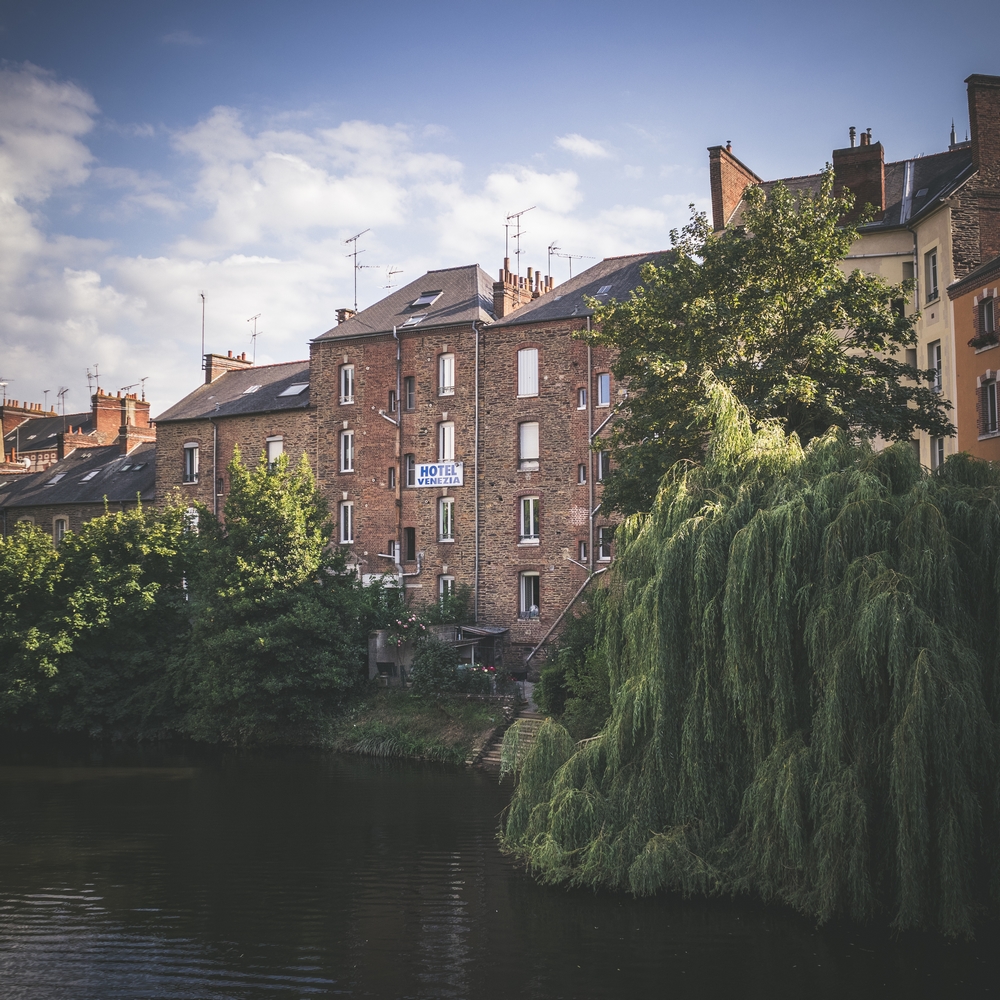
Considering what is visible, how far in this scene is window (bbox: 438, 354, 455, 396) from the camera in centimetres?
3822

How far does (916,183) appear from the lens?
3125cm

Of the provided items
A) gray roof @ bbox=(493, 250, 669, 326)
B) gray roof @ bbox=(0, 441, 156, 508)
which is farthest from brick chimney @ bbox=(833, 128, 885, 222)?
gray roof @ bbox=(0, 441, 156, 508)

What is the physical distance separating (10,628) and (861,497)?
1193 inches

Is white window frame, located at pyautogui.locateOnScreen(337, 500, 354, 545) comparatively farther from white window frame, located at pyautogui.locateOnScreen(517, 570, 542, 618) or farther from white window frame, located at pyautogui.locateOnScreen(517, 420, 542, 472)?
white window frame, located at pyautogui.locateOnScreen(517, 570, 542, 618)

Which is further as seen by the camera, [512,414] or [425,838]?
[512,414]

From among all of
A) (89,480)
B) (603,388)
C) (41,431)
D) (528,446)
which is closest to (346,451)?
(528,446)

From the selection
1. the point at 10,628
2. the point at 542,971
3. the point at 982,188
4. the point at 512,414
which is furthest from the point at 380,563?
the point at 542,971

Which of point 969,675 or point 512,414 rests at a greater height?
point 512,414

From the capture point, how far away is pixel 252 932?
14.6 metres

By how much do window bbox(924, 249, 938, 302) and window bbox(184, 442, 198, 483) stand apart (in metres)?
29.1

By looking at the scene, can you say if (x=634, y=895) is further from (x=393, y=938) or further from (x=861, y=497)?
(x=861, y=497)

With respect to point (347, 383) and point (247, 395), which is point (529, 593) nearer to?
point (347, 383)

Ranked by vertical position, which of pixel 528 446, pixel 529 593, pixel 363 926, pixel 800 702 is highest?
pixel 528 446

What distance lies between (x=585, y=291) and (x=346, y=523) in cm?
1260
